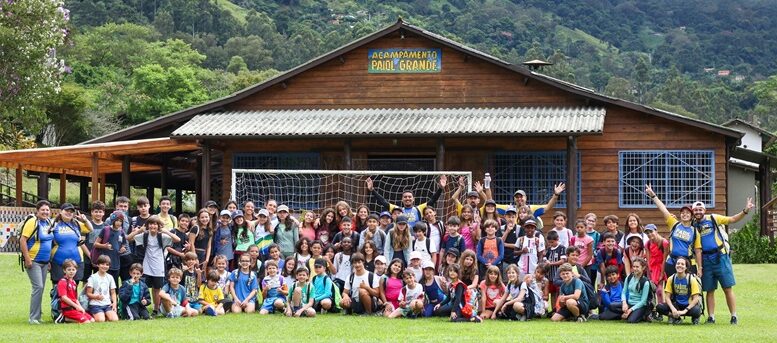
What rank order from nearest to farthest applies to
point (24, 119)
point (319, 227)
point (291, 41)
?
point (319, 227) < point (24, 119) < point (291, 41)

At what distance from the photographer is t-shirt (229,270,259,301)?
56.3ft

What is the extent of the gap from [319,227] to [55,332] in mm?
4933

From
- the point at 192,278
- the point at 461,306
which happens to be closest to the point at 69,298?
the point at 192,278

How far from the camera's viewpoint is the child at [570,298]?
52.2 feet

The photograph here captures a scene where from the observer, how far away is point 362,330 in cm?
1460

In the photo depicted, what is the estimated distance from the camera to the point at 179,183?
139ft

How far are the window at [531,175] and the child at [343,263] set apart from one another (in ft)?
31.6

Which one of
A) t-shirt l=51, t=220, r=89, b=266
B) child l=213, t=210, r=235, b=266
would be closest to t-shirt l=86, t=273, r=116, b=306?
t-shirt l=51, t=220, r=89, b=266

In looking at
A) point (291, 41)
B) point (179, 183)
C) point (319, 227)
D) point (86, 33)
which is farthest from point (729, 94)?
point (319, 227)

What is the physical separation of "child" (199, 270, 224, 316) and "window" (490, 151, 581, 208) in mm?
10723

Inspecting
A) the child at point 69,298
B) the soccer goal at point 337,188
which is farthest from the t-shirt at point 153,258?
the soccer goal at point 337,188

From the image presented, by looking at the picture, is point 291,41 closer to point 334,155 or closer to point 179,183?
point 179,183

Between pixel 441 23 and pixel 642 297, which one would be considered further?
pixel 441 23

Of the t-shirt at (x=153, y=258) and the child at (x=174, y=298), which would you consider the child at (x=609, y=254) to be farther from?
the t-shirt at (x=153, y=258)
